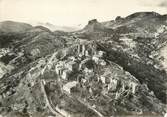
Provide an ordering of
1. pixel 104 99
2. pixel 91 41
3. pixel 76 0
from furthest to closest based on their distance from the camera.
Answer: pixel 76 0, pixel 91 41, pixel 104 99

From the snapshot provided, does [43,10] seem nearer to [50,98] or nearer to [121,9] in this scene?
[121,9]

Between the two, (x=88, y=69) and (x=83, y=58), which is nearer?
(x=88, y=69)

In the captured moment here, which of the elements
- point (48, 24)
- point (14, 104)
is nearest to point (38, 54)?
point (48, 24)

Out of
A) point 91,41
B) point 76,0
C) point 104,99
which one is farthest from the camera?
point 76,0

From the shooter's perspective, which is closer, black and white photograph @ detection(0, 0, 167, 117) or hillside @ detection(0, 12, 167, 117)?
hillside @ detection(0, 12, 167, 117)

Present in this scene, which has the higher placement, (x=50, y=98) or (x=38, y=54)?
(x=38, y=54)

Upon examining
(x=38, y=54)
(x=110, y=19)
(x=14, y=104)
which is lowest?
(x=14, y=104)

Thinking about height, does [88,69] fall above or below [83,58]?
below

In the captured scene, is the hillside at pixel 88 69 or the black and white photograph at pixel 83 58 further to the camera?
the black and white photograph at pixel 83 58
